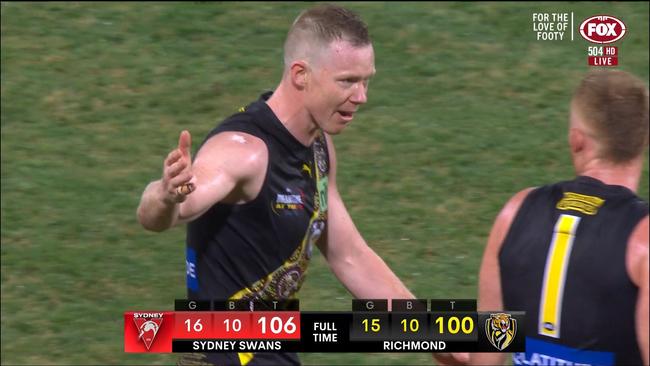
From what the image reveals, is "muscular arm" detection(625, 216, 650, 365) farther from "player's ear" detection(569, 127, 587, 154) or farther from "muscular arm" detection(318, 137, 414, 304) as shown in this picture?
"muscular arm" detection(318, 137, 414, 304)

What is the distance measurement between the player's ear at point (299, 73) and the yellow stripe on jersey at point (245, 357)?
130cm

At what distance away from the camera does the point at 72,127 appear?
13461 mm

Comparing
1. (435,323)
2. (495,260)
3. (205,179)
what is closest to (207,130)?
(435,323)

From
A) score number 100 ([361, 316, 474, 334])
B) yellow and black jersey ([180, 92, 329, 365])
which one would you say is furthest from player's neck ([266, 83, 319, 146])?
score number 100 ([361, 316, 474, 334])

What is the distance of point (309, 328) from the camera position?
7.04 meters

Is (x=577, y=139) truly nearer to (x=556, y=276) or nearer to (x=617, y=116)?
(x=617, y=116)

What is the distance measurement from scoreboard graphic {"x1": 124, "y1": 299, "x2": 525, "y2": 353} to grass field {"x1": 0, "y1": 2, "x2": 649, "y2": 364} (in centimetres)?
272

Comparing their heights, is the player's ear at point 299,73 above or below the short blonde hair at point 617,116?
above

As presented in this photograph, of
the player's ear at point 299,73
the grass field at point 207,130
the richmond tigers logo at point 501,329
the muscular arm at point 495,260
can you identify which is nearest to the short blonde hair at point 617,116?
the muscular arm at point 495,260

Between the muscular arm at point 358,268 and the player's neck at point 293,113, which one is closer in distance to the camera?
the player's neck at point 293,113

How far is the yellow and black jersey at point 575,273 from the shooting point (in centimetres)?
527

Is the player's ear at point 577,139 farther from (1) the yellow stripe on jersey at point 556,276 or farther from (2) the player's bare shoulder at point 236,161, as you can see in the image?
(2) the player's bare shoulder at point 236,161

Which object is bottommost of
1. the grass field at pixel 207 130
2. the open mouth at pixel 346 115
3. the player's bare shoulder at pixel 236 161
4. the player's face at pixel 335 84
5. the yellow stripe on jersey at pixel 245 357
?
the yellow stripe on jersey at pixel 245 357

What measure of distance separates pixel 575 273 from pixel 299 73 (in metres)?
1.88
